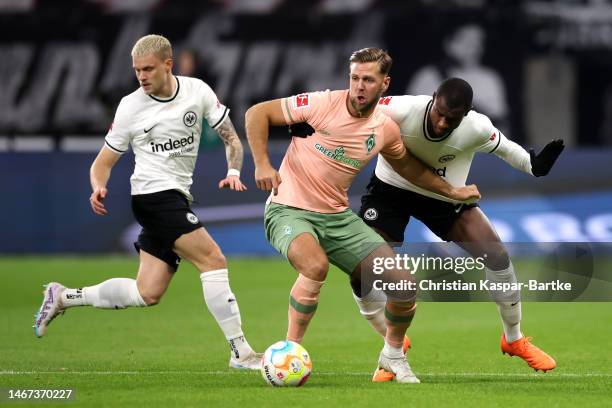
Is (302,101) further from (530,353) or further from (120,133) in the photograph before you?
(530,353)

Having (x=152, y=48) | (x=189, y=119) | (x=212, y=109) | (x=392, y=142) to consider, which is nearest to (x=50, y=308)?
(x=189, y=119)

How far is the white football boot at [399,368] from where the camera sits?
339 inches

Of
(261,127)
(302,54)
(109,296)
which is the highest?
(261,127)

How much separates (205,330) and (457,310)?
132 inches

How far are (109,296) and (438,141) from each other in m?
2.64

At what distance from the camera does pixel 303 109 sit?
857cm

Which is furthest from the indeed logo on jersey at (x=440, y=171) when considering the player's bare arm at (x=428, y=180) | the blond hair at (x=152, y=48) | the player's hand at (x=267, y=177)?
the blond hair at (x=152, y=48)

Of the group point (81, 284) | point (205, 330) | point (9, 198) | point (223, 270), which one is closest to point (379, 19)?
point (9, 198)

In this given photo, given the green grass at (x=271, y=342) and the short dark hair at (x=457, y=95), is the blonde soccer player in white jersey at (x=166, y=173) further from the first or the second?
the short dark hair at (x=457, y=95)

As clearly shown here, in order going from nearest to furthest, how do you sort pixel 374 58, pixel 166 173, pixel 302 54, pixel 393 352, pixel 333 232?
pixel 374 58 < pixel 333 232 < pixel 393 352 < pixel 166 173 < pixel 302 54

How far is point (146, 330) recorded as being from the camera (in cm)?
1200

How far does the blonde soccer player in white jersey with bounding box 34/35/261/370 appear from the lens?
356 inches

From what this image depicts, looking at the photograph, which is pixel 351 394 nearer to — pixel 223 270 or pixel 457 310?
pixel 223 270

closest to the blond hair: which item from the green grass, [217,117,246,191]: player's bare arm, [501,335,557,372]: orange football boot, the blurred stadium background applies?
[217,117,246,191]: player's bare arm
